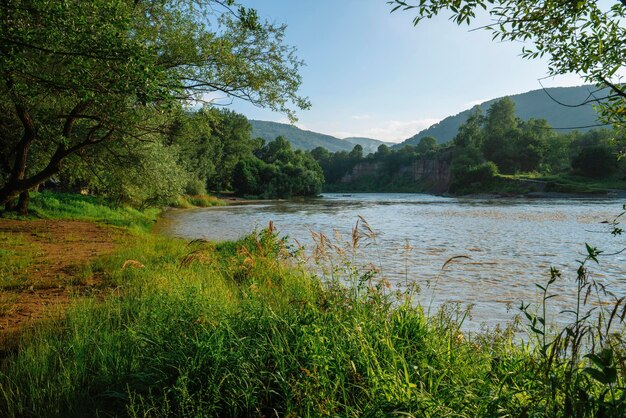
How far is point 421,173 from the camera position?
490 ft

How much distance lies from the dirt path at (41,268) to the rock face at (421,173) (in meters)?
112

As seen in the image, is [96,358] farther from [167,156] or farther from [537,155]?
[537,155]

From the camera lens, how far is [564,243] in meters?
19.6

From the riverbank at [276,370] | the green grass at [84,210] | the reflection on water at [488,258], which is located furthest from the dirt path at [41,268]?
the reflection on water at [488,258]

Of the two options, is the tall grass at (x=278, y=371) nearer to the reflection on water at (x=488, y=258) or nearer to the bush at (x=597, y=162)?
the reflection on water at (x=488, y=258)

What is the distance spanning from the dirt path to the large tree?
2348 millimetres

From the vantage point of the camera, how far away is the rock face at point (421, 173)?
425 feet

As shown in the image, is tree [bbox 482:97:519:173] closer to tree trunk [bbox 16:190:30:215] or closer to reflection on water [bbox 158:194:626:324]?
reflection on water [bbox 158:194:626:324]

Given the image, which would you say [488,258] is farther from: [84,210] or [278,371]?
[84,210]

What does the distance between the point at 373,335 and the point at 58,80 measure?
28.5 feet

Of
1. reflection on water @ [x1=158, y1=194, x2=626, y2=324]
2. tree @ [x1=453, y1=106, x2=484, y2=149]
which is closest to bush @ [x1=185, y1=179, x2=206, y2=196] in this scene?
reflection on water @ [x1=158, y1=194, x2=626, y2=324]

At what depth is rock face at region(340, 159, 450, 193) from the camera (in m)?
130

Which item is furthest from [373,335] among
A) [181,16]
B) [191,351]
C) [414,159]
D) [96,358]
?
[414,159]

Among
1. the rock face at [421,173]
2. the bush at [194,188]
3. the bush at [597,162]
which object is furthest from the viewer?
the rock face at [421,173]
